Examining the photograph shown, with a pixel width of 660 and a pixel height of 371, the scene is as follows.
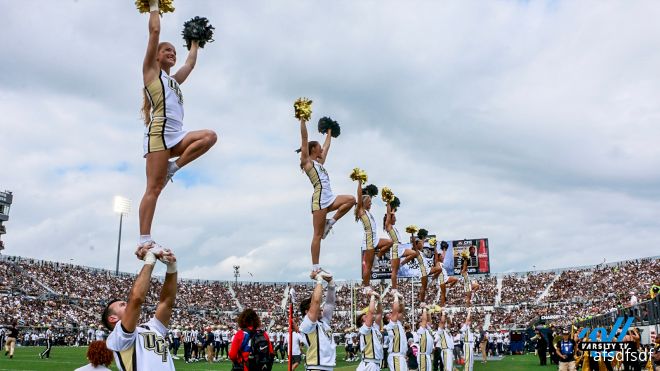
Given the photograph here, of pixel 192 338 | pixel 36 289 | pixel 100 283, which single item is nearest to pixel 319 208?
pixel 192 338

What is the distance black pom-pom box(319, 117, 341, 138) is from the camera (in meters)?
10.2

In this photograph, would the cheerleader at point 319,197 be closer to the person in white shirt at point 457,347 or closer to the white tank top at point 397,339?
the white tank top at point 397,339

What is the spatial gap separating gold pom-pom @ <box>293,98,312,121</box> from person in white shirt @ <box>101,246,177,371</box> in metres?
4.06

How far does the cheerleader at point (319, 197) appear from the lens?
9013mm

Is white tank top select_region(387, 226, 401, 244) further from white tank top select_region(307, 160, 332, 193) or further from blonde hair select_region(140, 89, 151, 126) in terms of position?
blonde hair select_region(140, 89, 151, 126)

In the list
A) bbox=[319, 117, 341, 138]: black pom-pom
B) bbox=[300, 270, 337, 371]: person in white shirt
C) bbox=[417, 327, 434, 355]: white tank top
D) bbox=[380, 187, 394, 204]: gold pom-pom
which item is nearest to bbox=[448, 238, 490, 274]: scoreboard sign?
bbox=[417, 327, 434, 355]: white tank top

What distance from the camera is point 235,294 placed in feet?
227

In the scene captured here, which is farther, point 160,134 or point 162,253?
point 160,134

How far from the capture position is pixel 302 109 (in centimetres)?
838

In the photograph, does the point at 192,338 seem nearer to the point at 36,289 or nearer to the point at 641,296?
the point at 36,289

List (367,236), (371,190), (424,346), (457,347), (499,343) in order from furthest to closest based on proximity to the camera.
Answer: (499,343), (457,347), (424,346), (371,190), (367,236)

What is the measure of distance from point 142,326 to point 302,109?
4.54m

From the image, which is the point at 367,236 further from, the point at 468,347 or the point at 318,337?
the point at 468,347

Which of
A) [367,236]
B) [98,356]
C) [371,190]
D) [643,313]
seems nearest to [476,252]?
[643,313]
